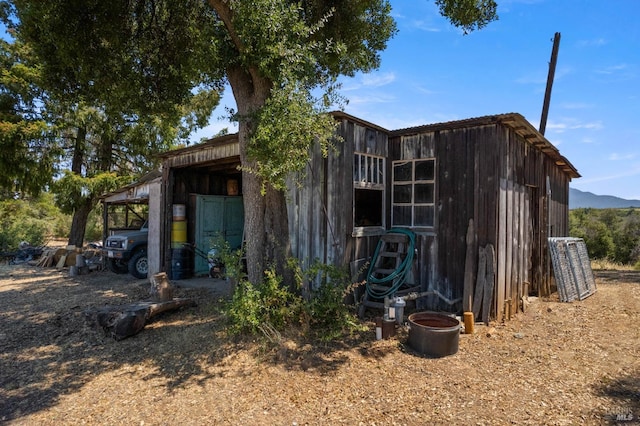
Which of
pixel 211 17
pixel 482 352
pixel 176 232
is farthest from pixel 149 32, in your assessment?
pixel 482 352

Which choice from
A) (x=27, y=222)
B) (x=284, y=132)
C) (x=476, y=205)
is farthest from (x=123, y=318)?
(x=27, y=222)

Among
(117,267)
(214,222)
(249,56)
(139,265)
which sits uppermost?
(249,56)

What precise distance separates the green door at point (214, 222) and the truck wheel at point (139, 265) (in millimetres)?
1586

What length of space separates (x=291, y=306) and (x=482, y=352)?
2514 millimetres

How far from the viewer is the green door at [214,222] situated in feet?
30.6

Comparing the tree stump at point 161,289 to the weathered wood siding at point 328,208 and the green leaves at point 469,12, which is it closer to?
the weathered wood siding at point 328,208

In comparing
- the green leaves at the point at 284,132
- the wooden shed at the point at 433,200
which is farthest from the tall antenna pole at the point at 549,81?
the green leaves at the point at 284,132

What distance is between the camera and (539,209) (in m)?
7.93

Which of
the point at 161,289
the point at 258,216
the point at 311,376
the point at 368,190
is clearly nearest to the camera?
the point at 311,376

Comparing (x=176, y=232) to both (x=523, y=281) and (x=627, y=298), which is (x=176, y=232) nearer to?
(x=523, y=281)

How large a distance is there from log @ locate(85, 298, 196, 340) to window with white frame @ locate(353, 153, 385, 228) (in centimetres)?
350

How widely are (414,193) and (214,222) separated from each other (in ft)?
18.2

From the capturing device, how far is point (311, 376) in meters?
3.86

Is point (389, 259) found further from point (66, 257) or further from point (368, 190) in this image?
point (66, 257)
